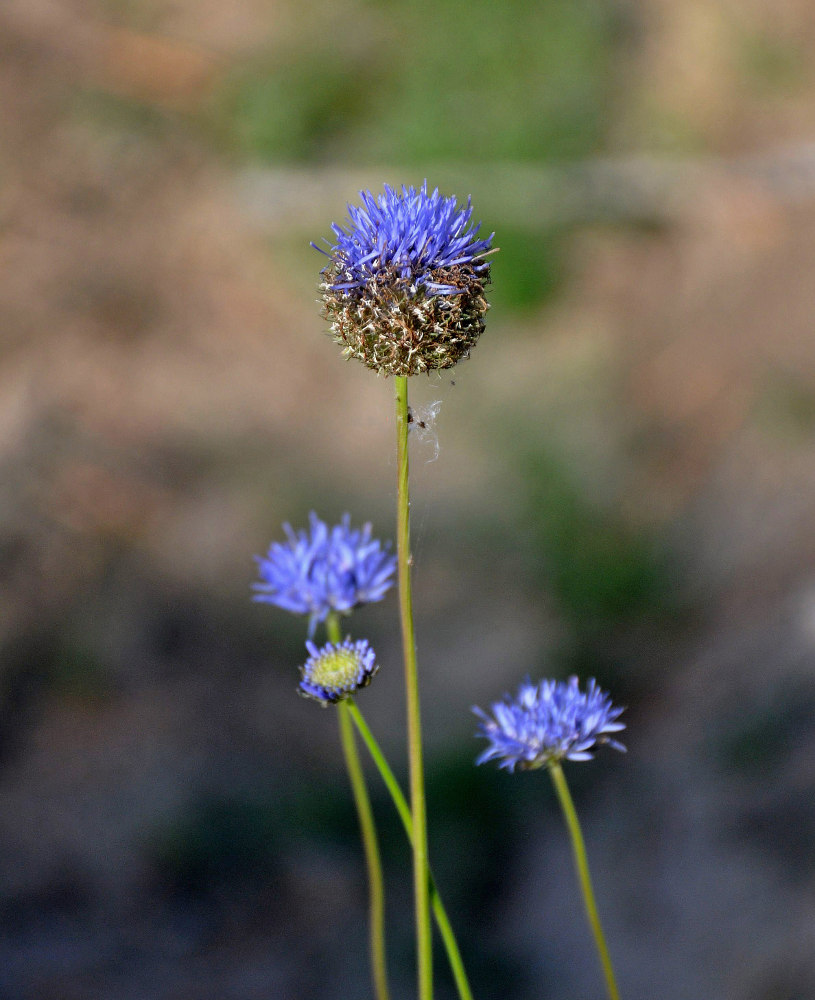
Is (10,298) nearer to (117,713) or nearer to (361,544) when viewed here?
(117,713)

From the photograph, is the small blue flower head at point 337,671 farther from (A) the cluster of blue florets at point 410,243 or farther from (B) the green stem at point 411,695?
(A) the cluster of blue florets at point 410,243

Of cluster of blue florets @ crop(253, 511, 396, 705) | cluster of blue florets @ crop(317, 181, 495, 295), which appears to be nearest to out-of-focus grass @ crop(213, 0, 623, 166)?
cluster of blue florets @ crop(253, 511, 396, 705)

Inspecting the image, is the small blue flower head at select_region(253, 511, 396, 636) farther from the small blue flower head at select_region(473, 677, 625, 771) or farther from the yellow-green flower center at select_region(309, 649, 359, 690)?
the small blue flower head at select_region(473, 677, 625, 771)

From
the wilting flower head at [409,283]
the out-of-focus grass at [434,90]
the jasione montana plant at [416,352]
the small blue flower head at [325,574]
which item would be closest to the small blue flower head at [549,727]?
the jasione montana plant at [416,352]

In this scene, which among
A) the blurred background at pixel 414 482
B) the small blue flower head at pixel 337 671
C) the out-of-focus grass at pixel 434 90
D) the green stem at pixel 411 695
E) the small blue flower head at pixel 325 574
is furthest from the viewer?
the out-of-focus grass at pixel 434 90

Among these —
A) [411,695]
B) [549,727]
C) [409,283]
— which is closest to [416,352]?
[409,283]

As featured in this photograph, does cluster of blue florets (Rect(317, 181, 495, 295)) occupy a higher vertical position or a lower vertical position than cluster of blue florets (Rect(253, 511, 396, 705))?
higher
